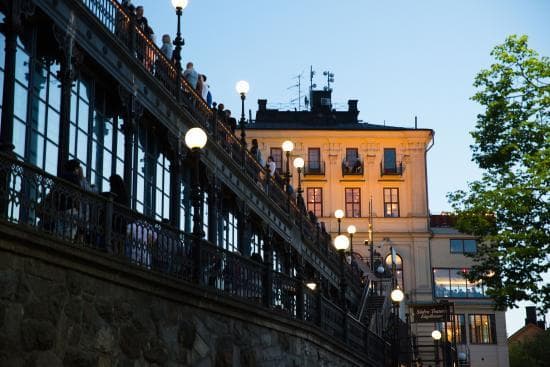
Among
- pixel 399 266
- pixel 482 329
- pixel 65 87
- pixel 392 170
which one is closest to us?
pixel 65 87

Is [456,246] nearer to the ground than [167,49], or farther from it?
farther from it

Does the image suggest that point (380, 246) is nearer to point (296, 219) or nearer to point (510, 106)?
point (296, 219)

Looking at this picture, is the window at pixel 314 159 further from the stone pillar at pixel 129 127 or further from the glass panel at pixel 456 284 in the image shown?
the stone pillar at pixel 129 127

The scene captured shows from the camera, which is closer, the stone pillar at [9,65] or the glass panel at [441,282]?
the stone pillar at [9,65]

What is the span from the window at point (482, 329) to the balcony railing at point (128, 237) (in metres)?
55.2

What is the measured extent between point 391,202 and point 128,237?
62713 mm

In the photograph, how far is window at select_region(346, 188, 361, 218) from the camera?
77.6 m

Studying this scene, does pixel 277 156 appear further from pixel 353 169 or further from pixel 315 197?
pixel 353 169

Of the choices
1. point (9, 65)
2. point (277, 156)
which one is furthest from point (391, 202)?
point (9, 65)

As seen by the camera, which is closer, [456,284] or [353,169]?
[353,169]

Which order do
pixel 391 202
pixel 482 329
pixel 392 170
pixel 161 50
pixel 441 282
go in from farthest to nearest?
1. pixel 482 329
2. pixel 391 202
3. pixel 441 282
4. pixel 392 170
5. pixel 161 50

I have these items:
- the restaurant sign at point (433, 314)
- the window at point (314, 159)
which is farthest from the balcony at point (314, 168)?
the restaurant sign at point (433, 314)

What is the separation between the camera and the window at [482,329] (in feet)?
258

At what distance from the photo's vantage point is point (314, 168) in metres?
78.0
